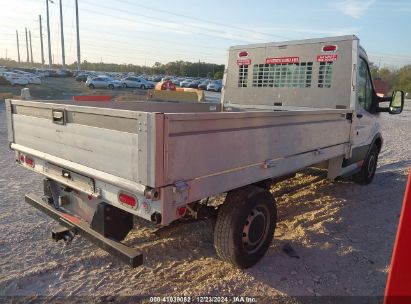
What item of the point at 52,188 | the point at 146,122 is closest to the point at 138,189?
the point at 146,122

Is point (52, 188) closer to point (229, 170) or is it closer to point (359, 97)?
point (229, 170)

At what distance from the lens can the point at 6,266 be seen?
3.76 meters

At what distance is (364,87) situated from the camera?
6.16m

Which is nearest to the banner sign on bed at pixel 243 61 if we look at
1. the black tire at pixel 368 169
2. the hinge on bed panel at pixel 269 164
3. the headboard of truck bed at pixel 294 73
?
the headboard of truck bed at pixel 294 73

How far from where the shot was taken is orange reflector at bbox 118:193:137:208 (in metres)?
3.02

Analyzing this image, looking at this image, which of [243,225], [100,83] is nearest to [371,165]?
[243,225]

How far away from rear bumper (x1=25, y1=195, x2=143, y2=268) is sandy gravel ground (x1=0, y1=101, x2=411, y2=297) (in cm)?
49

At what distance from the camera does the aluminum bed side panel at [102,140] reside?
275 cm

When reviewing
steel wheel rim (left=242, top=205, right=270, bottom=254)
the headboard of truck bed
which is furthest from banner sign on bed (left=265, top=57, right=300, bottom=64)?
steel wheel rim (left=242, top=205, right=270, bottom=254)

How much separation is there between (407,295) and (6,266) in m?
3.60

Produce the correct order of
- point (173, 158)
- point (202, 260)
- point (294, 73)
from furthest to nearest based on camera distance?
point (294, 73) → point (202, 260) → point (173, 158)

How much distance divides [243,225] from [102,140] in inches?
63.0

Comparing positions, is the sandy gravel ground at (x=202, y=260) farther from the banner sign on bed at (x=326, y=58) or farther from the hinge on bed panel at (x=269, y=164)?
the banner sign on bed at (x=326, y=58)

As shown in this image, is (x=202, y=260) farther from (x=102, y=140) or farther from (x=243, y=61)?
(x=243, y=61)
